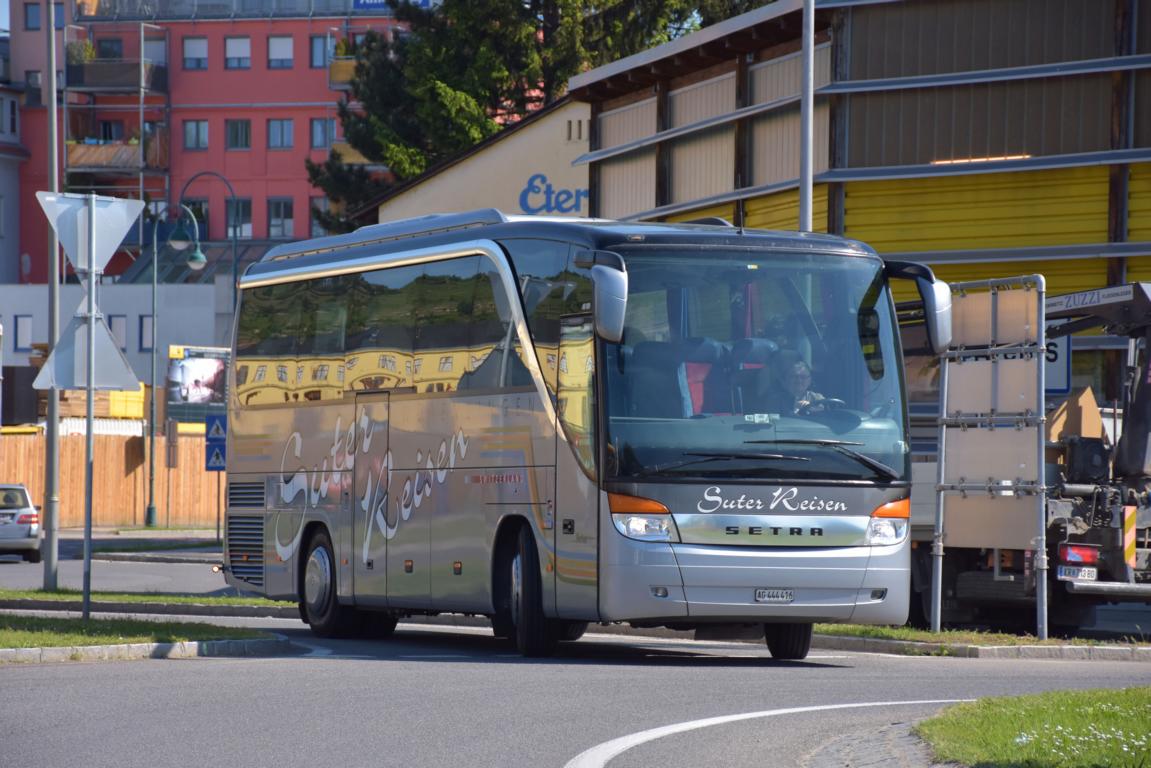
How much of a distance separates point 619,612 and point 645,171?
22.0 m

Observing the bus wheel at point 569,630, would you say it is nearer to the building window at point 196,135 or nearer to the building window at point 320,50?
the building window at point 320,50

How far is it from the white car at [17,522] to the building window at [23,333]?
4531 cm

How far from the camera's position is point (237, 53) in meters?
97.7

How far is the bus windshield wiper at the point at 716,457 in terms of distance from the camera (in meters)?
15.2

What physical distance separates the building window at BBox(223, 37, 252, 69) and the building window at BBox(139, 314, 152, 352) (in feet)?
61.9

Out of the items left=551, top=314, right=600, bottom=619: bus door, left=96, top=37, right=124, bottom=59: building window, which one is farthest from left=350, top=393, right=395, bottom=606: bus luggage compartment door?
left=96, top=37, right=124, bottom=59: building window

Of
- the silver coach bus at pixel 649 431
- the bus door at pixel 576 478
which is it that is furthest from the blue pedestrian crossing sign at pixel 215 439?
the bus door at pixel 576 478

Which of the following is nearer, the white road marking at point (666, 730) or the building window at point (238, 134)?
the white road marking at point (666, 730)

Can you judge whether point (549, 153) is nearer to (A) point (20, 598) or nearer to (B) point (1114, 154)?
(B) point (1114, 154)

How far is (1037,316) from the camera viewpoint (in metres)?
19.0

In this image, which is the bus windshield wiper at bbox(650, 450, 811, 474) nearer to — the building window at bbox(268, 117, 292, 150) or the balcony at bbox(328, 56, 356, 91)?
the balcony at bbox(328, 56, 356, 91)

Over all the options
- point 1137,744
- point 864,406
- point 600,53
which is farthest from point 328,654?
point 600,53

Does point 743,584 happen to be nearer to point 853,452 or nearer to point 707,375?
point 853,452

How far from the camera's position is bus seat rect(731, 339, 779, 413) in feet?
50.5
